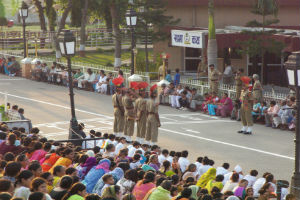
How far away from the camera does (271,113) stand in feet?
78.0

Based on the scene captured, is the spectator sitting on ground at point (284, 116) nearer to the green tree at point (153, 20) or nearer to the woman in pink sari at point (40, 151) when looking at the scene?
the woman in pink sari at point (40, 151)

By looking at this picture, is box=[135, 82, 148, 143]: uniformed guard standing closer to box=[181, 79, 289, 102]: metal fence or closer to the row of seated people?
box=[181, 79, 289, 102]: metal fence

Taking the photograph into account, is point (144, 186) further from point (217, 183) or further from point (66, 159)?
point (66, 159)

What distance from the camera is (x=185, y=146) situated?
21797 mm

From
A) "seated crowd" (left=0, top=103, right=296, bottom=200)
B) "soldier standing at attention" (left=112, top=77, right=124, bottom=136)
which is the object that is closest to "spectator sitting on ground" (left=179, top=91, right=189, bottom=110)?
"soldier standing at attention" (left=112, top=77, right=124, bottom=136)

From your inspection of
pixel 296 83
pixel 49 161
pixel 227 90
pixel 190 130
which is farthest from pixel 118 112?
pixel 296 83

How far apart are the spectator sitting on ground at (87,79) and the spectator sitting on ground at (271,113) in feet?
35.1

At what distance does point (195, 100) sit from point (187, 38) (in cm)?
631

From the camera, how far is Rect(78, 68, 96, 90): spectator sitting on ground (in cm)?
3216

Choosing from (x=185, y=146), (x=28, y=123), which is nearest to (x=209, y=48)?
(x=185, y=146)

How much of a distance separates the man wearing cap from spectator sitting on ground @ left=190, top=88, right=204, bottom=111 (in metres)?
5.35

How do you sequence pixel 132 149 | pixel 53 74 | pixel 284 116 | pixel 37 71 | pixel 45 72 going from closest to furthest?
pixel 132 149
pixel 284 116
pixel 53 74
pixel 45 72
pixel 37 71

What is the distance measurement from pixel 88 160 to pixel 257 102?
12.0 metres

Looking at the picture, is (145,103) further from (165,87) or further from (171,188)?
(171,188)
